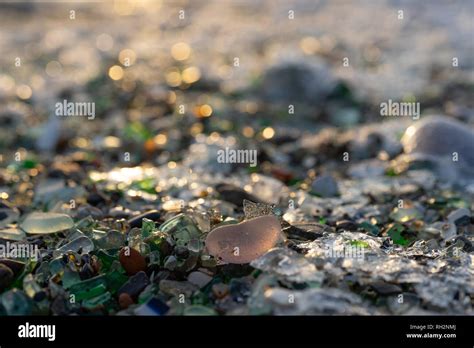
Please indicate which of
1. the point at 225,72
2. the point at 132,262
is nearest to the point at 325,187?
the point at 132,262

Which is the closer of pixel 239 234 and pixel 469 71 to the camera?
pixel 239 234

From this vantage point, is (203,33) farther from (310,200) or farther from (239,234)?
(239,234)

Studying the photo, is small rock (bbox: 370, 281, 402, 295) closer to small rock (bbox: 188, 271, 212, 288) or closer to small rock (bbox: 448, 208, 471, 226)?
small rock (bbox: 188, 271, 212, 288)

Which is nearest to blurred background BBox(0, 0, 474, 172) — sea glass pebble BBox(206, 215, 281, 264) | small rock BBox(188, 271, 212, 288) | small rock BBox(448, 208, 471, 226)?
small rock BBox(448, 208, 471, 226)

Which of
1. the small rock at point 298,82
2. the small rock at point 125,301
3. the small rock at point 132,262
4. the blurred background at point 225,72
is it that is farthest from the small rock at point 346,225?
the small rock at point 298,82

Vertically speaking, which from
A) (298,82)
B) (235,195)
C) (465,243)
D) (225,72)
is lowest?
(465,243)

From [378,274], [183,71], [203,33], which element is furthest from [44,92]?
[378,274]

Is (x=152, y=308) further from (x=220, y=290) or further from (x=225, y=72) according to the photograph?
(x=225, y=72)
